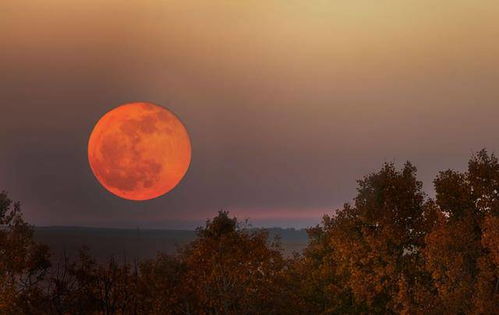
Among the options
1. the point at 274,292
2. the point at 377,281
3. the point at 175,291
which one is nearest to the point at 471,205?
the point at 377,281

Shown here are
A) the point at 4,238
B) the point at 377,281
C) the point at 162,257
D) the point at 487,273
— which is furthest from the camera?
the point at 162,257

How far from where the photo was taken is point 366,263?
65.1 metres

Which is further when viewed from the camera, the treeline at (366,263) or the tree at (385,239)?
the tree at (385,239)

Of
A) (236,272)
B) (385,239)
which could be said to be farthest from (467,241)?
(236,272)

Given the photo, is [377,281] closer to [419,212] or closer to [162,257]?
[419,212]

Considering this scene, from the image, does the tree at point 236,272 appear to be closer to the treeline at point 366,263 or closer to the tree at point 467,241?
the treeline at point 366,263

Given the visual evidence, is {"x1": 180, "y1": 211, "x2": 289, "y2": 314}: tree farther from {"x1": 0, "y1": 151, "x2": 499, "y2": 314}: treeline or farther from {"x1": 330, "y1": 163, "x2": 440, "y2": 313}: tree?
{"x1": 330, "y1": 163, "x2": 440, "y2": 313}: tree

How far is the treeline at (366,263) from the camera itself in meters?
56.4

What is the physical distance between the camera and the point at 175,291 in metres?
65.7

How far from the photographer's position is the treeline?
185ft

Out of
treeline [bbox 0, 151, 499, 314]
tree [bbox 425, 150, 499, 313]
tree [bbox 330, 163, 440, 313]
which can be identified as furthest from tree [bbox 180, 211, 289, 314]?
tree [bbox 425, 150, 499, 313]

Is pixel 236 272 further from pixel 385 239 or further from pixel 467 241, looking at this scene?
pixel 467 241

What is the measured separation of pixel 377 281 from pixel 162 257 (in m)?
34.0

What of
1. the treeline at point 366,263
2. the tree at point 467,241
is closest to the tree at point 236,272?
the treeline at point 366,263
